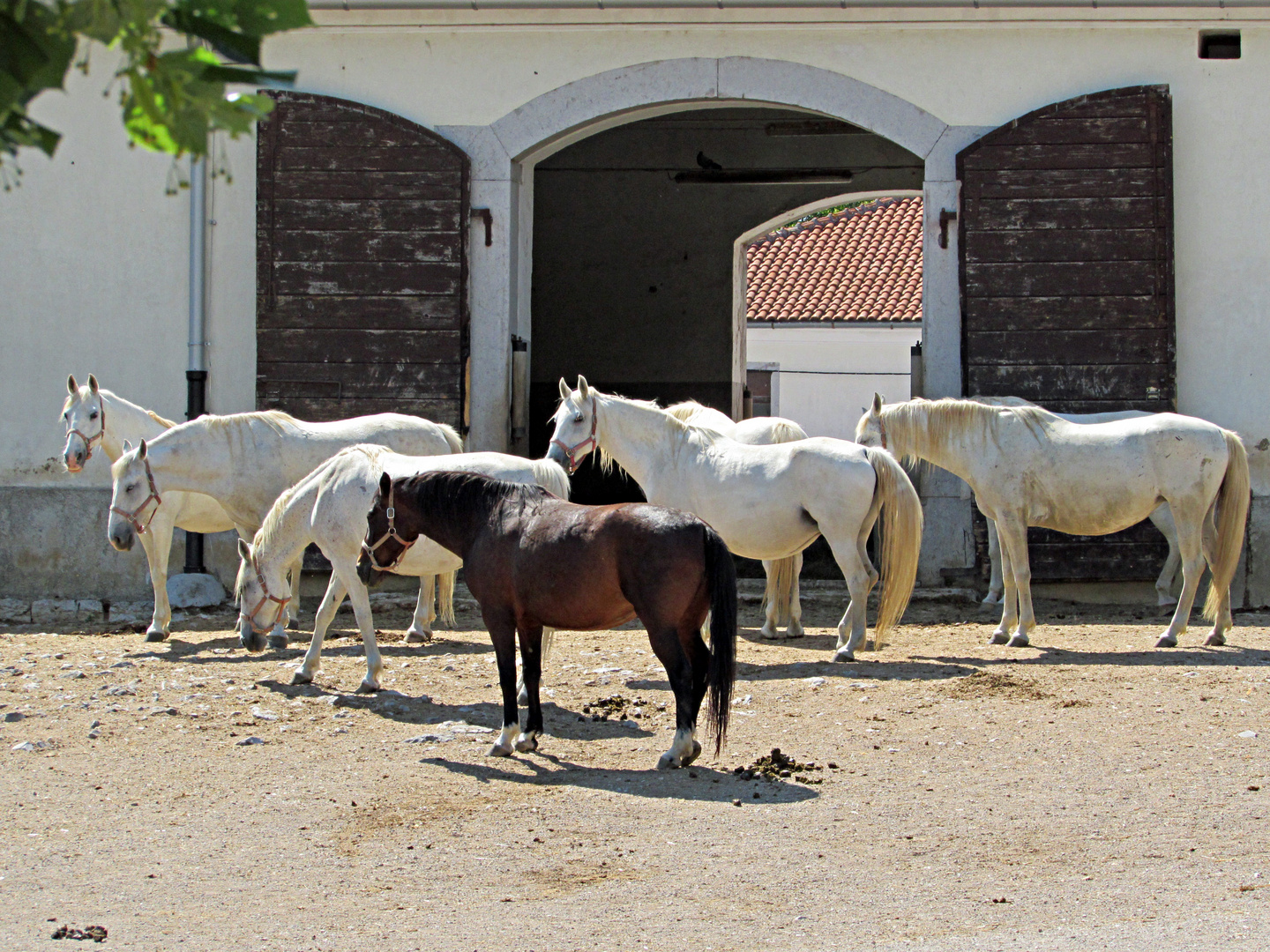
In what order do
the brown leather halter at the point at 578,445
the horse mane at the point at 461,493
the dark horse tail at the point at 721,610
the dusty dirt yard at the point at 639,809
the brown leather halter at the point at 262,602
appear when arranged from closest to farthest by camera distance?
the dusty dirt yard at the point at 639,809 → the dark horse tail at the point at 721,610 → the horse mane at the point at 461,493 → the brown leather halter at the point at 262,602 → the brown leather halter at the point at 578,445

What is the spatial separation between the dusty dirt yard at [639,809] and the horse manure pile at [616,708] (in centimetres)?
3

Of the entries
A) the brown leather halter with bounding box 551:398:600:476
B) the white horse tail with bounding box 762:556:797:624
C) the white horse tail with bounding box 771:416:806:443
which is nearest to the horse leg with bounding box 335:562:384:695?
the brown leather halter with bounding box 551:398:600:476

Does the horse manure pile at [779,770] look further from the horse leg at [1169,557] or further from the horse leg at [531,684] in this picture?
the horse leg at [1169,557]

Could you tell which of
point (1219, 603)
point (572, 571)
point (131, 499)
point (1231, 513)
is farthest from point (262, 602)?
point (1231, 513)

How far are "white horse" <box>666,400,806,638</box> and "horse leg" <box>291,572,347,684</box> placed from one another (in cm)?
271

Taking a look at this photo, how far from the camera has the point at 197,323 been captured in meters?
11.1

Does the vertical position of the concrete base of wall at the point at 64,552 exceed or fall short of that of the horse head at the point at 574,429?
it falls short

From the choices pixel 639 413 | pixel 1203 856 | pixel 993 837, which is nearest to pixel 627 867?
pixel 993 837

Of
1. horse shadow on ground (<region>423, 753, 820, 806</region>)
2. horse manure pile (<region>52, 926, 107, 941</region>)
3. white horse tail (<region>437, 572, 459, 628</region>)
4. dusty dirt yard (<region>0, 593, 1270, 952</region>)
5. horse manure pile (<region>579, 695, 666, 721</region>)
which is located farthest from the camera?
white horse tail (<region>437, 572, 459, 628</region>)

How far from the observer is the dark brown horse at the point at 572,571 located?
211 inches

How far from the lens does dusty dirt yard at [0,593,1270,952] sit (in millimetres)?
3834

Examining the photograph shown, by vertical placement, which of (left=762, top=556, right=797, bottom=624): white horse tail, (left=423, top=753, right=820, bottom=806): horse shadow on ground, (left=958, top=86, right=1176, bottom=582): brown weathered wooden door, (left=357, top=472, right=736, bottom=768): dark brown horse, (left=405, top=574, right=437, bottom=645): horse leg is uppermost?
(left=958, top=86, right=1176, bottom=582): brown weathered wooden door

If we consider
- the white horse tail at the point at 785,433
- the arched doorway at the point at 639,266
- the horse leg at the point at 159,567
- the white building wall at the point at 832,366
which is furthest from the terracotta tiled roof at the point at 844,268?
the horse leg at the point at 159,567

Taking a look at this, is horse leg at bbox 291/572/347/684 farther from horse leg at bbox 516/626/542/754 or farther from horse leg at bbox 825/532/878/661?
horse leg at bbox 825/532/878/661
